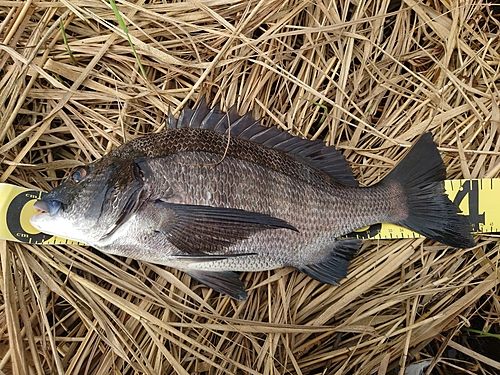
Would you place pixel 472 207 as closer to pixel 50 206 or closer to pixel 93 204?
pixel 93 204

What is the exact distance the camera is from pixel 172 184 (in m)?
1.90

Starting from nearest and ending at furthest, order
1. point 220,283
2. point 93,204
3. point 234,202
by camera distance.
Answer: point 93,204
point 234,202
point 220,283

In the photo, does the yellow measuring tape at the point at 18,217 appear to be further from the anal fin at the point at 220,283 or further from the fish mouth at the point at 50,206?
the anal fin at the point at 220,283

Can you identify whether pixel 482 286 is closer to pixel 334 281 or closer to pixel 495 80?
pixel 334 281

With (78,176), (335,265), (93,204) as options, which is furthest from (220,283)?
(78,176)

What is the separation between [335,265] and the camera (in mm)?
2162

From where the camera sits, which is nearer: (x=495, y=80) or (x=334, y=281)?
(x=334, y=281)

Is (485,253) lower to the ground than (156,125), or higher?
lower

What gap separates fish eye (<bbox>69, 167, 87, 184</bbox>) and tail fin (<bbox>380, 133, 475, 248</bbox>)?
1.62 metres

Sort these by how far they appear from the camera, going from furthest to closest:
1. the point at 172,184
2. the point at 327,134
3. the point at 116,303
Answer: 1. the point at 327,134
2. the point at 116,303
3. the point at 172,184

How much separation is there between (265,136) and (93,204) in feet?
3.22

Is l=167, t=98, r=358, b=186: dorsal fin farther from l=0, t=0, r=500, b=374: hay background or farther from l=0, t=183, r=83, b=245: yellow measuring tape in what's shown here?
l=0, t=183, r=83, b=245: yellow measuring tape

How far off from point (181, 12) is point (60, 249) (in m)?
1.59

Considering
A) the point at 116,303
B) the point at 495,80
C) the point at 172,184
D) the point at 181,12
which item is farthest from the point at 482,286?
the point at 181,12
